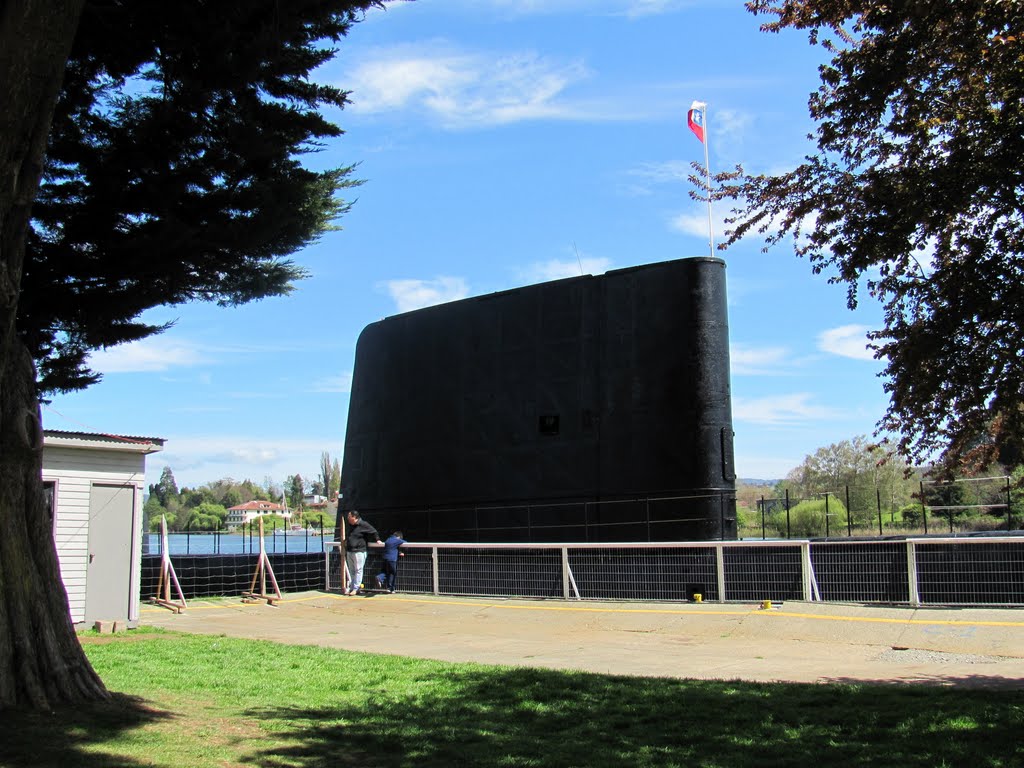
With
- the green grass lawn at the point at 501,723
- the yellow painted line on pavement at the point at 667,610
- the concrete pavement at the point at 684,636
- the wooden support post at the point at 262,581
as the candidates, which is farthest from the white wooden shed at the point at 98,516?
the green grass lawn at the point at 501,723

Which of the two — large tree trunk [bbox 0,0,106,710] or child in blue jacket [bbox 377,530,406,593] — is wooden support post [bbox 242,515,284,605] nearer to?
child in blue jacket [bbox 377,530,406,593]

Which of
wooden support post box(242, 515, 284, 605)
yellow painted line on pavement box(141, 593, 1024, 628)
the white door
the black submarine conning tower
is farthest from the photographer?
→ wooden support post box(242, 515, 284, 605)

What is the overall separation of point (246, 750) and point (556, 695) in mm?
3019

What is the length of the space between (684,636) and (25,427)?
8.16 m

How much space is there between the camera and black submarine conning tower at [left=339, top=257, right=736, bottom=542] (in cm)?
1327

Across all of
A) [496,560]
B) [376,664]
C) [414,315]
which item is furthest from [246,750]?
[414,315]

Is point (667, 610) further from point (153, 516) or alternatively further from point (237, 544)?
point (153, 516)

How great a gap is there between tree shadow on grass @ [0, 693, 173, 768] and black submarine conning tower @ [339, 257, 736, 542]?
826 cm

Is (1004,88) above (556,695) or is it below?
above

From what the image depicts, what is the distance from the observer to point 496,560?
51.5 feet

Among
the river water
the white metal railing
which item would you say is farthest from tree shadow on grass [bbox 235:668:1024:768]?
the river water

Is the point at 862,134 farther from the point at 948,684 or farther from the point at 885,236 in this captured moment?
the point at 948,684

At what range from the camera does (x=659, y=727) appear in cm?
673

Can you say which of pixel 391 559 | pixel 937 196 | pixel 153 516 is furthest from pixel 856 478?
pixel 153 516
